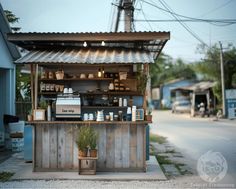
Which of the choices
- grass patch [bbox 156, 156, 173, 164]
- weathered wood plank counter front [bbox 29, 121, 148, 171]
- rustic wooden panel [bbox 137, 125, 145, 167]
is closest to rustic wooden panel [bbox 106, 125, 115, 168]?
weathered wood plank counter front [bbox 29, 121, 148, 171]

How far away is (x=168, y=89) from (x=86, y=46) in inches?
1742

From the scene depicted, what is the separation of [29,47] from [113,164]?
3936 millimetres

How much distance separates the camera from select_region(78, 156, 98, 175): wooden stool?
7505 millimetres

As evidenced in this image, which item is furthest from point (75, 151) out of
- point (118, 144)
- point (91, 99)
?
point (91, 99)

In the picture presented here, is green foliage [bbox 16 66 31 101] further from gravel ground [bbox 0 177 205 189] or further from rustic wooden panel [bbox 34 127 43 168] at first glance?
gravel ground [bbox 0 177 205 189]

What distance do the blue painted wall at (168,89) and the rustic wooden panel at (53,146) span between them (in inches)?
1716

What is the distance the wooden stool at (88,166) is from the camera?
7505mm

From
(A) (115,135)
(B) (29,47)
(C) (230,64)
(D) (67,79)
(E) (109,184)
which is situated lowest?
(E) (109,184)

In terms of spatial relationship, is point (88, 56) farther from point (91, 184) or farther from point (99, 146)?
point (91, 184)

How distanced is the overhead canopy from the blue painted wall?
4218 cm

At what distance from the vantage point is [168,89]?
5284 centimetres

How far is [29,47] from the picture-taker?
30.8 feet

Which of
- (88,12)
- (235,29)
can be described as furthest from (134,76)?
(235,29)

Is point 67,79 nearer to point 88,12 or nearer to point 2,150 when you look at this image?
point 2,150
